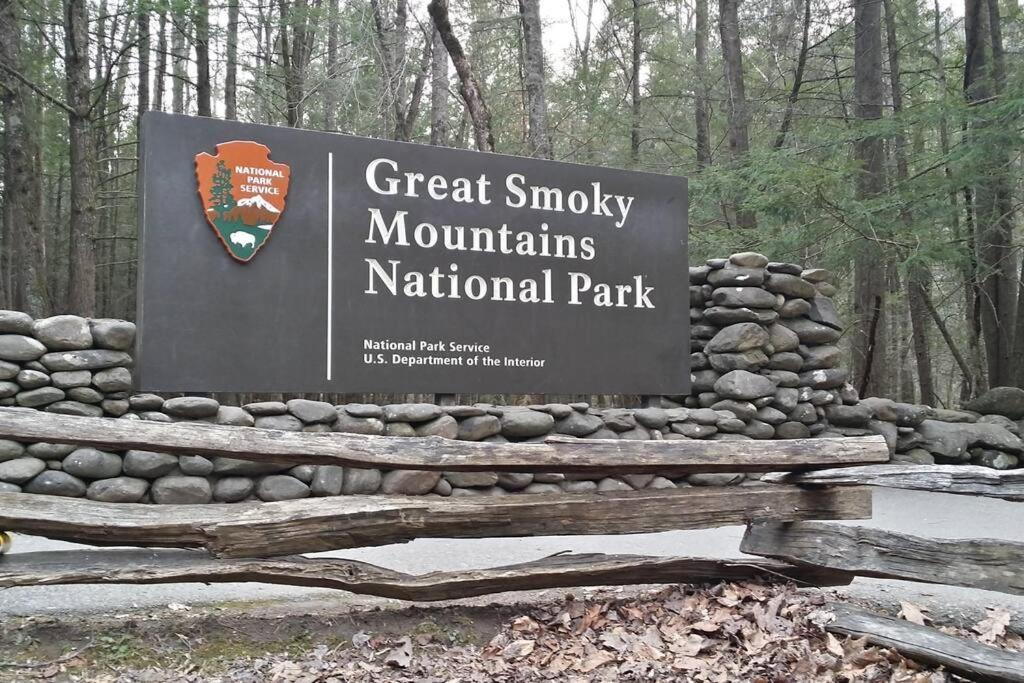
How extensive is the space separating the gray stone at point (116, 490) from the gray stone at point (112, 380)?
68 centimetres

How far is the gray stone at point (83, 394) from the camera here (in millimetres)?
5941

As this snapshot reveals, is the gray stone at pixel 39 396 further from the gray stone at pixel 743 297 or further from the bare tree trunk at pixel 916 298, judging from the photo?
the bare tree trunk at pixel 916 298

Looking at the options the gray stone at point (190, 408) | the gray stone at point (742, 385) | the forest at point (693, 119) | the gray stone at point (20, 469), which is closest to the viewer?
the gray stone at point (20, 469)

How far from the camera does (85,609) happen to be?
12.7 feet

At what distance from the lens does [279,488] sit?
6.23 metres

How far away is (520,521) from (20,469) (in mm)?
3945

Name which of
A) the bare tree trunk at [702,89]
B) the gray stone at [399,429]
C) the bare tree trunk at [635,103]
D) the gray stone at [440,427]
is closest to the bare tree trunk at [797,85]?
the bare tree trunk at [702,89]

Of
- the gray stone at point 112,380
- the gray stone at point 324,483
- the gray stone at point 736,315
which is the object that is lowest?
the gray stone at point 324,483

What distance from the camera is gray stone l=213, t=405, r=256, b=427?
6.17 meters

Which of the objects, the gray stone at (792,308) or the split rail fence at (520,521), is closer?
the split rail fence at (520,521)

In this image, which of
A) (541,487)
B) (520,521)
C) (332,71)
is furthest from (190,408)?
(332,71)

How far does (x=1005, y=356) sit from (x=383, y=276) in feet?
33.1

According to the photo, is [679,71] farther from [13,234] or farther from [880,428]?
[13,234]

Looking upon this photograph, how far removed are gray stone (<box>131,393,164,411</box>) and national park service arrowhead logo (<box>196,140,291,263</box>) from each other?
1.24 metres
